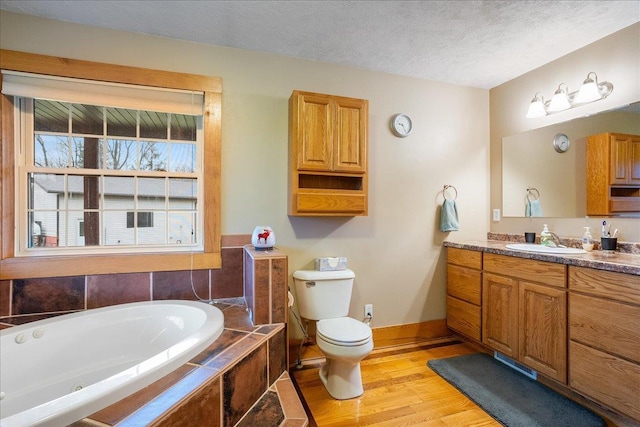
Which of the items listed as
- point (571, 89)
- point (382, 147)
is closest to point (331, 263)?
point (382, 147)

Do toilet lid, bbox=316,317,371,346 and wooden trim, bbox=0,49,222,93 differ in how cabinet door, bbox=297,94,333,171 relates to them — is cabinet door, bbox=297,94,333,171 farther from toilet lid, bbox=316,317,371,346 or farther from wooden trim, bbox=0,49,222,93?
toilet lid, bbox=316,317,371,346

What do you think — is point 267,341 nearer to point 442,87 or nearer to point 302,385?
point 302,385

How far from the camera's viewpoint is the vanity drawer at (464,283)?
2.29 metres

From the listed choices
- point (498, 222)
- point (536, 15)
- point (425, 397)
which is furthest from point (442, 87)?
point (425, 397)

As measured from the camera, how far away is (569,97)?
7.20ft

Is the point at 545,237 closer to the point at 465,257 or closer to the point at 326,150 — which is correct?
the point at 465,257

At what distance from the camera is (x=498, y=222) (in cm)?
275

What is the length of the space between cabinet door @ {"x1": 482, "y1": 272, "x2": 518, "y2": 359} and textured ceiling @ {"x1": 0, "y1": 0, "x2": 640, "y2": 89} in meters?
1.68

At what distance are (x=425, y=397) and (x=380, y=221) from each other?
1279mm

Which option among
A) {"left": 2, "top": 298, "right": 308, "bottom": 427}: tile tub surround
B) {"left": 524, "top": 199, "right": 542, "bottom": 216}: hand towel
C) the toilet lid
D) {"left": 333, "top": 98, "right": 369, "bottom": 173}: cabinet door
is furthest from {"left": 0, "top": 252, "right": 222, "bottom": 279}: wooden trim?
{"left": 524, "top": 199, "right": 542, "bottom": 216}: hand towel

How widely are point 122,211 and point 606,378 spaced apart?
9.89 feet

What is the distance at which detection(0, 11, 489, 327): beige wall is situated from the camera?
1983 millimetres

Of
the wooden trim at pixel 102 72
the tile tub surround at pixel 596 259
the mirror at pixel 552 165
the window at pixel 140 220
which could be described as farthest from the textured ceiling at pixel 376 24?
the tile tub surround at pixel 596 259

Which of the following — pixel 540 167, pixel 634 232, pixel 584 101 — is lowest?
pixel 634 232
